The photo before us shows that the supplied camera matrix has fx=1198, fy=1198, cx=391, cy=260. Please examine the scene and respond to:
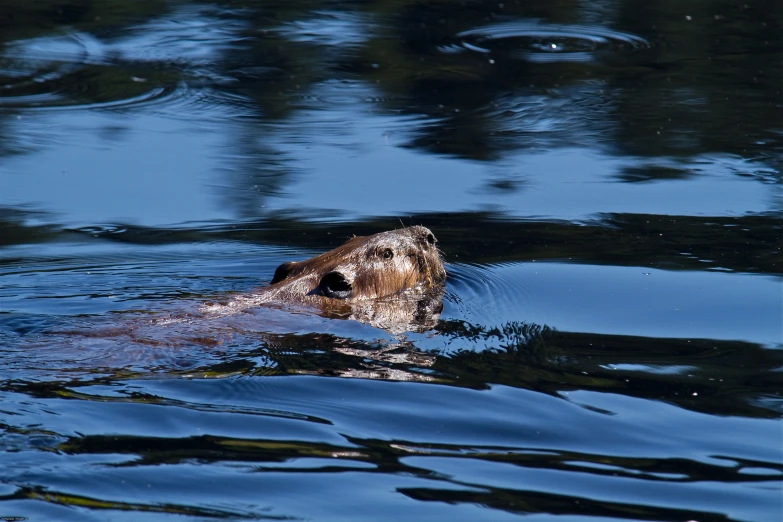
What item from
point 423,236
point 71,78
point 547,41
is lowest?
point 423,236

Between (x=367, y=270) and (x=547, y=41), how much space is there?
7.62 meters

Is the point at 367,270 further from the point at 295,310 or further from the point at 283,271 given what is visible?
the point at 295,310

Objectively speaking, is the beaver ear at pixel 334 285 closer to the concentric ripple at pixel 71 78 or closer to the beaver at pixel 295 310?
the beaver at pixel 295 310

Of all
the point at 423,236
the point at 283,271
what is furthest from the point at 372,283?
the point at 283,271

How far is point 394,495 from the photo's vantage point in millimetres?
4484

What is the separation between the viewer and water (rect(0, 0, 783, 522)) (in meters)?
4.69

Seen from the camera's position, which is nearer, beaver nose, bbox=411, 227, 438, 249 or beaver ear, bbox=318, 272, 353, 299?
beaver ear, bbox=318, 272, 353, 299

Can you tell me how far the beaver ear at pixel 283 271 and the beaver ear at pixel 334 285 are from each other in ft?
0.73

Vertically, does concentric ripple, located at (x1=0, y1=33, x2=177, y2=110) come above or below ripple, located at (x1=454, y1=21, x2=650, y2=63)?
below

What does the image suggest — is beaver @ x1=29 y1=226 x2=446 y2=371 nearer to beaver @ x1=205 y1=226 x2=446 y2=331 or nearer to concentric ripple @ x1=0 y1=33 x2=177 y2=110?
beaver @ x1=205 y1=226 x2=446 y2=331

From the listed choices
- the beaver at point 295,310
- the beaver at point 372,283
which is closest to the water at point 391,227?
the beaver at point 295,310

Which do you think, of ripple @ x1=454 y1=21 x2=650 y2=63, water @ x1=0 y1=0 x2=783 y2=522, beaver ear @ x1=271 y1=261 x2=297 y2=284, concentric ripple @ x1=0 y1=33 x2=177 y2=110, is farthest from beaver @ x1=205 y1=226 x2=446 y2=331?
ripple @ x1=454 y1=21 x2=650 y2=63

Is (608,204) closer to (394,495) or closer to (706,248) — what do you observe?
(706,248)

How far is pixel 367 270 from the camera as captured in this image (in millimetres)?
7355
